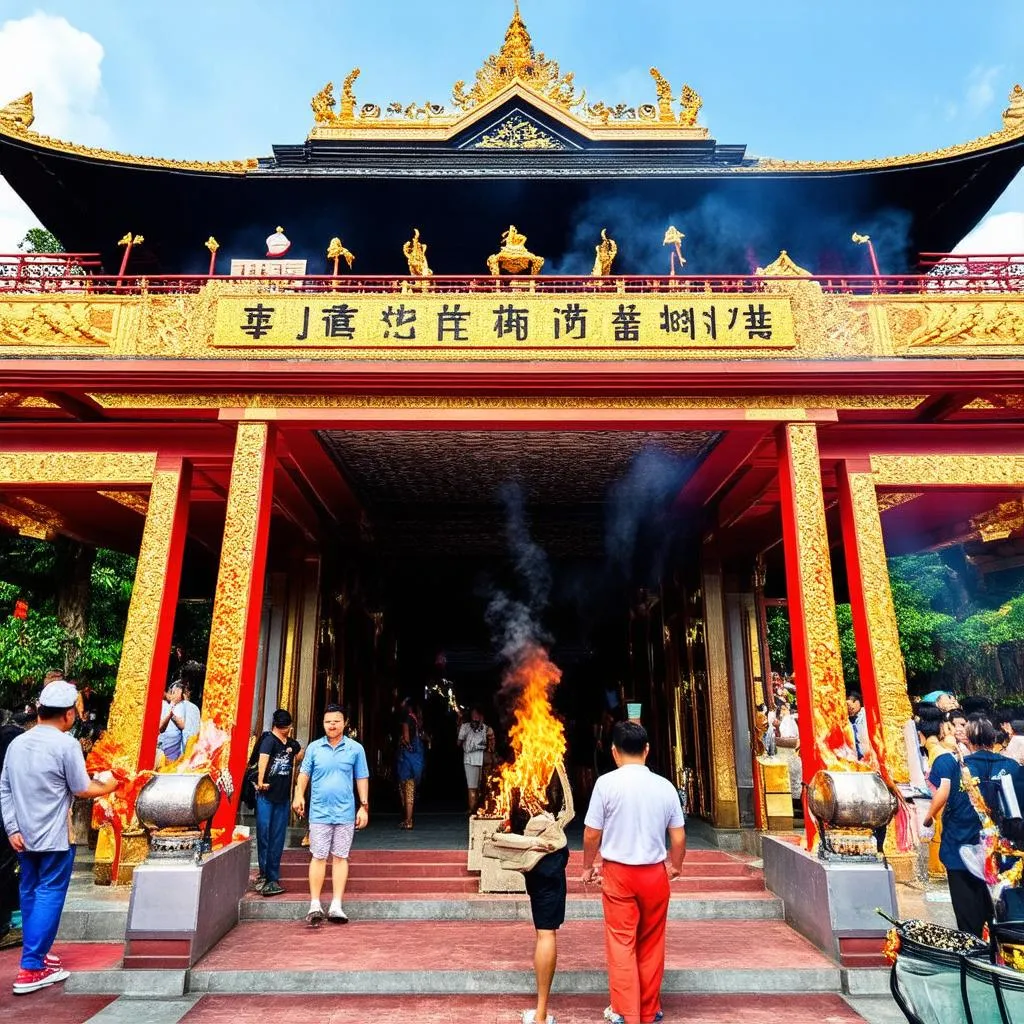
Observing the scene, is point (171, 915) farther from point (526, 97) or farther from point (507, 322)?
point (526, 97)

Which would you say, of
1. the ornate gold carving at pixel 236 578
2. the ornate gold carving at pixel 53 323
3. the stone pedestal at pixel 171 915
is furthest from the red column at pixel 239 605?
the ornate gold carving at pixel 53 323

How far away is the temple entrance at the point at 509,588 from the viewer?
9297mm

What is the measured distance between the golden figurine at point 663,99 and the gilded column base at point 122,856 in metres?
12.4

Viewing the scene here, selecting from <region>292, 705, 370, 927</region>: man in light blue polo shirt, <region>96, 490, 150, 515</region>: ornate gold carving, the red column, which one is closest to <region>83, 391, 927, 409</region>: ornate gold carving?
the red column

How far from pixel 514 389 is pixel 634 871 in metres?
4.92

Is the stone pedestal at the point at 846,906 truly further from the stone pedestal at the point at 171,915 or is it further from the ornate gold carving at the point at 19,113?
the ornate gold carving at the point at 19,113

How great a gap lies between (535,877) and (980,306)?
7.46 meters

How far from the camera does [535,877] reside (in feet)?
12.3

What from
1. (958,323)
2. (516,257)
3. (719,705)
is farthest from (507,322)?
(719,705)

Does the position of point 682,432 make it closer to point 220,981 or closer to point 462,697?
point 220,981

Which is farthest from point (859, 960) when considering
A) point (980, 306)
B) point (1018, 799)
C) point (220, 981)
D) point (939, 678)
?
point (939, 678)

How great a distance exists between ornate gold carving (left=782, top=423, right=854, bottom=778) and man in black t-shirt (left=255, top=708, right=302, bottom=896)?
14.9 feet

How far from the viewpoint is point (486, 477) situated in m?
10.1

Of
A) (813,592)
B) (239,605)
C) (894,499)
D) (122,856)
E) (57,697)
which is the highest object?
(894,499)
